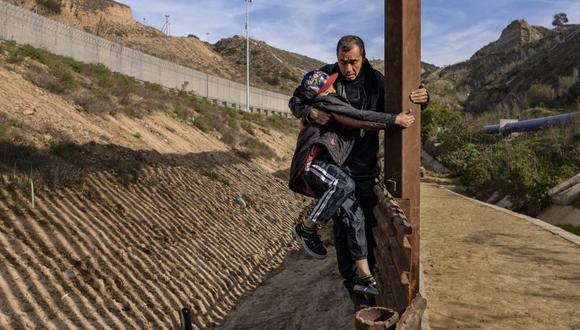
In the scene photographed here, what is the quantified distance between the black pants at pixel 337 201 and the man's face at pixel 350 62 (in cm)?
65

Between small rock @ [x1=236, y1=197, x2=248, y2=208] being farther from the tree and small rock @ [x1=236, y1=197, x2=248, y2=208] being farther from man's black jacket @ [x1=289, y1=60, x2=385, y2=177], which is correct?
the tree

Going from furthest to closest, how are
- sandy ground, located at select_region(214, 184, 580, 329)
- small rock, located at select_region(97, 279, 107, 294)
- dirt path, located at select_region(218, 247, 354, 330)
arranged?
small rock, located at select_region(97, 279, 107, 294)
dirt path, located at select_region(218, 247, 354, 330)
sandy ground, located at select_region(214, 184, 580, 329)

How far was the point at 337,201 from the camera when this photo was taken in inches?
128

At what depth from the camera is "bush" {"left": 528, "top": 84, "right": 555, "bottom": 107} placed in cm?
3472

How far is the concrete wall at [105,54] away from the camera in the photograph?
16.1 metres

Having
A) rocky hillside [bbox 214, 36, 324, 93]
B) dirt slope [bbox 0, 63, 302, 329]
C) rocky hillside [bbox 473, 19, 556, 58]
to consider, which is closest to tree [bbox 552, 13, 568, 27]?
rocky hillside [bbox 473, 19, 556, 58]

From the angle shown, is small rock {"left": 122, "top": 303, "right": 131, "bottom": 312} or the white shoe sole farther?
small rock {"left": 122, "top": 303, "right": 131, "bottom": 312}

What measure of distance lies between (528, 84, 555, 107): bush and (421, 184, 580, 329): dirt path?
93.8 feet

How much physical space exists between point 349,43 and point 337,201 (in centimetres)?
109

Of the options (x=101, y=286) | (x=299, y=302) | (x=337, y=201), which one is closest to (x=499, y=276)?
(x=299, y=302)

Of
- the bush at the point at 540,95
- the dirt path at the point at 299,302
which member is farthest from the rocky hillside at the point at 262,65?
the dirt path at the point at 299,302

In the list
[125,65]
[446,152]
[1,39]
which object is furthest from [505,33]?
[1,39]

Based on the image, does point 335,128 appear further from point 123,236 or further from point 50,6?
point 50,6

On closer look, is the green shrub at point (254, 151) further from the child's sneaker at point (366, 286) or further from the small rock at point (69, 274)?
the child's sneaker at point (366, 286)
